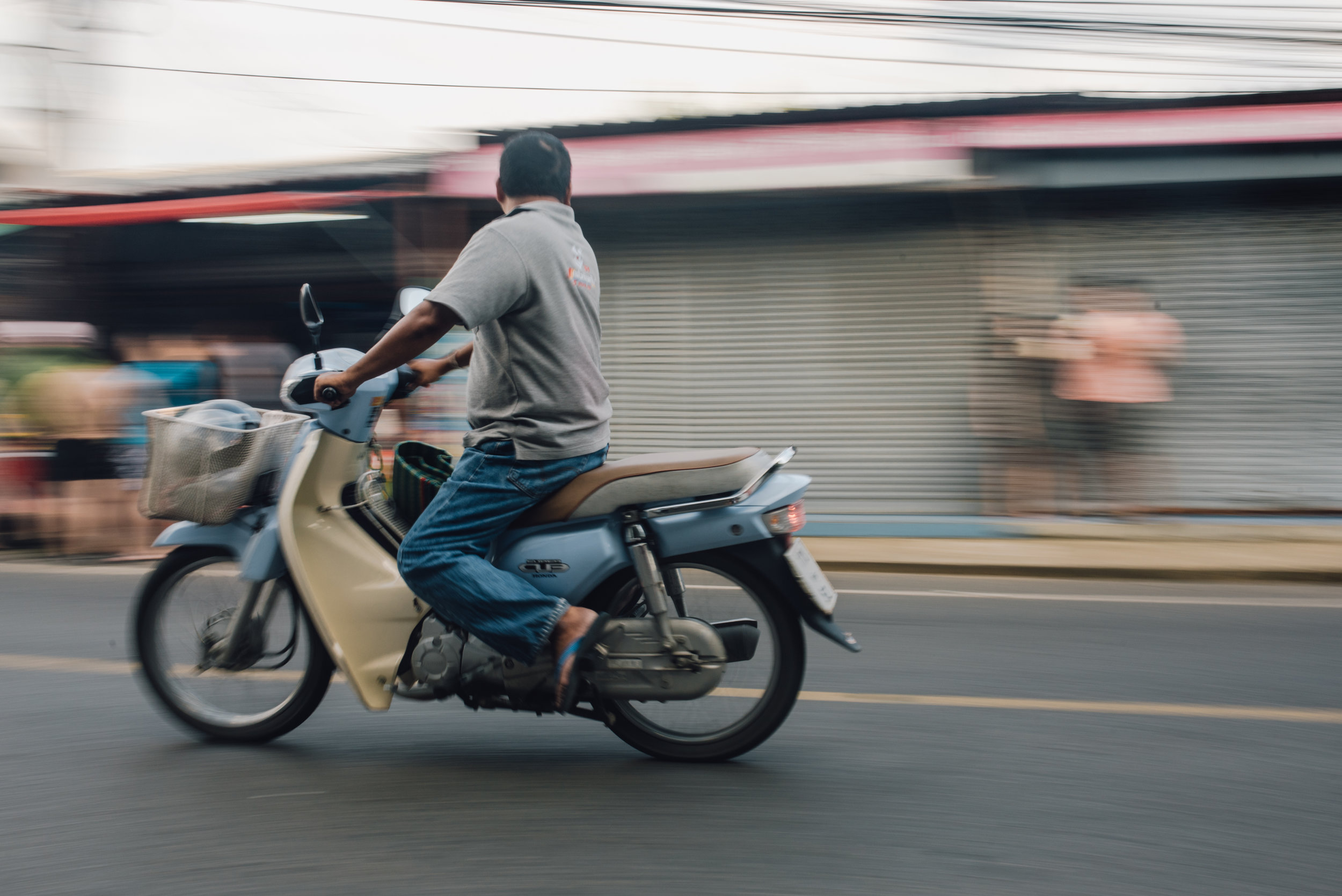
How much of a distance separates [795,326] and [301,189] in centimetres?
472

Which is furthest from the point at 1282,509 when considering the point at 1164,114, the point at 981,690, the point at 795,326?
the point at 981,690

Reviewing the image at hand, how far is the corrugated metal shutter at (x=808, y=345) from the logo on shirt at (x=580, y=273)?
706cm

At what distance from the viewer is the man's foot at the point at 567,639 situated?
3076 millimetres

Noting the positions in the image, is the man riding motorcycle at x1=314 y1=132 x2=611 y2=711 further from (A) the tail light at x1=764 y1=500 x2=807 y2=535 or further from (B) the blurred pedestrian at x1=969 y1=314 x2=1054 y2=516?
(B) the blurred pedestrian at x1=969 y1=314 x2=1054 y2=516

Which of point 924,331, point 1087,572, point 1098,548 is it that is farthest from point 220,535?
point 924,331

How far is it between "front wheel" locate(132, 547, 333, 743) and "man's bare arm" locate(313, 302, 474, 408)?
0.68 m

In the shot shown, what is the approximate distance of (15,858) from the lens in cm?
273

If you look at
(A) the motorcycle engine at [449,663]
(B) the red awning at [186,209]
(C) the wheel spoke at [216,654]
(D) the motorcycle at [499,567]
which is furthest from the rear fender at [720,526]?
(B) the red awning at [186,209]

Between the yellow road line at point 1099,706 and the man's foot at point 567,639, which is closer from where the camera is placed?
the man's foot at point 567,639

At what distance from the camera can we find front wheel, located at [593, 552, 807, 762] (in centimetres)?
323

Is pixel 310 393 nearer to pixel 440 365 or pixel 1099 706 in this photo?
pixel 440 365

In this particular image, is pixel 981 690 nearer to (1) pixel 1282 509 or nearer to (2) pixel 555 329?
(2) pixel 555 329

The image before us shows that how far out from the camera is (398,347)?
3064 mm

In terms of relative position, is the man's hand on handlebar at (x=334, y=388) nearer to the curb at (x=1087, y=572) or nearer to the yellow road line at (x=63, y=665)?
the yellow road line at (x=63, y=665)
